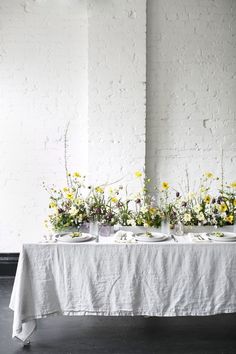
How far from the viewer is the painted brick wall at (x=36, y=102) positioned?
4227 millimetres

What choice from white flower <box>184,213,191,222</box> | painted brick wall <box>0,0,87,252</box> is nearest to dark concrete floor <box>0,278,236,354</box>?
white flower <box>184,213,191,222</box>

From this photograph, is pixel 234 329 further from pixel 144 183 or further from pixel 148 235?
pixel 144 183

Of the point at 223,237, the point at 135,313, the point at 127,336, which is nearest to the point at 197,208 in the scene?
the point at 223,237

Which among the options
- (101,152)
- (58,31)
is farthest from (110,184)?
(58,31)

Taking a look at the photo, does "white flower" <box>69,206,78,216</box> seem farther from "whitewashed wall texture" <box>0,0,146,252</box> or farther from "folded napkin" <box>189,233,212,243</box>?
"whitewashed wall texture" <box>0,0,146,252</box>

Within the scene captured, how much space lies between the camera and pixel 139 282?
8.74ft

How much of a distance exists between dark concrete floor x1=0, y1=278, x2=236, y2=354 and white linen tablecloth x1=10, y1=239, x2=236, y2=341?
0.79ft

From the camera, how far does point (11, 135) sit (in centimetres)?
432

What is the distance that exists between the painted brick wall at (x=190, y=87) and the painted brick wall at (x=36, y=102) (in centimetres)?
77

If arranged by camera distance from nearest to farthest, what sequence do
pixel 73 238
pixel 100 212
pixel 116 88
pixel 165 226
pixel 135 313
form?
1. pixel 135 313
2. pixel 73 238
3. pixel 165 226
4. pixel 100 212
5. pixel 116 88

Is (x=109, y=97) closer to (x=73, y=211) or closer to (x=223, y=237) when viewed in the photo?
(x=73, y=211)

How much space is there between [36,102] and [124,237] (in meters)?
2.11

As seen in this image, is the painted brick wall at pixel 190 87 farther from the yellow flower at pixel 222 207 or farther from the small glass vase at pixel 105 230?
the small glass vase at pixel 105 230

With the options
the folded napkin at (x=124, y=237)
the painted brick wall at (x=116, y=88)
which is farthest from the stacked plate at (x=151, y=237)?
the painted brick wall at (x=116, y=88)
